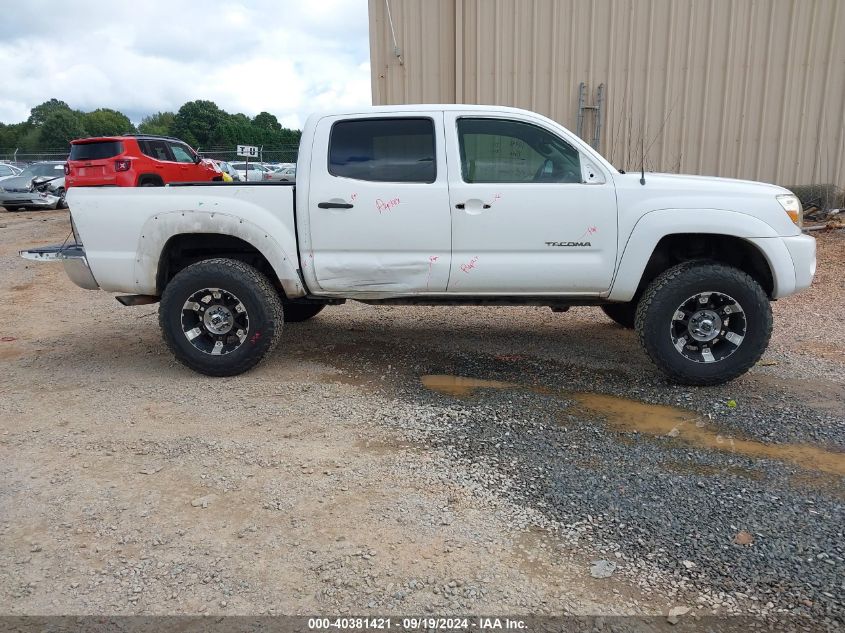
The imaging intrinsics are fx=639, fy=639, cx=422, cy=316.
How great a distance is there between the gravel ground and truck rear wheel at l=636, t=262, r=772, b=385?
0.67 ft

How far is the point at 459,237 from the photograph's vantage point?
465 centimetres

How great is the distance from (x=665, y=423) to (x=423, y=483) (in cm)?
173

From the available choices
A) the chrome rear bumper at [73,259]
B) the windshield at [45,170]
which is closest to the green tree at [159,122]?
the windshield at [45,170]

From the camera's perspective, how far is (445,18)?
37.1 feet

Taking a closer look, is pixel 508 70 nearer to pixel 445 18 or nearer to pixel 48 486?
pixel 445 18

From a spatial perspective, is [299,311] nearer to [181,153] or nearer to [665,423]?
[665,423]

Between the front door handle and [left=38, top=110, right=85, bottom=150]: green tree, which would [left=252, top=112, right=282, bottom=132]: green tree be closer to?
[left=38, top=110, right=85, bottom=150]: green tree

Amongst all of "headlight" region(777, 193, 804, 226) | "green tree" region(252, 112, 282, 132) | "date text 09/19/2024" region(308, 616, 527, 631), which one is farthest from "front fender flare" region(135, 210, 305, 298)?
"green tree" region(252, 112, 282, 132)

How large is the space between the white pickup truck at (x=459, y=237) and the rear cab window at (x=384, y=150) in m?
0.01

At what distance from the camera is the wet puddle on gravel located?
3574 millimetres

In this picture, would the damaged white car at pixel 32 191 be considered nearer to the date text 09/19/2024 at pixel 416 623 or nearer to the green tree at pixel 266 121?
the date text 09/19/2024 at pixel 416 623

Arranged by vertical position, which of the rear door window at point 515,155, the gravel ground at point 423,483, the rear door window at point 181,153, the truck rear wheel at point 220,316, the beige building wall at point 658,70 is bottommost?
the gravel ground at point 423,483

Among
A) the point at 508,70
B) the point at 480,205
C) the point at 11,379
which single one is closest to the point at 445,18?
the point at 508,70

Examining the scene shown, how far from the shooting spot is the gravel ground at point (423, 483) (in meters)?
2.54
